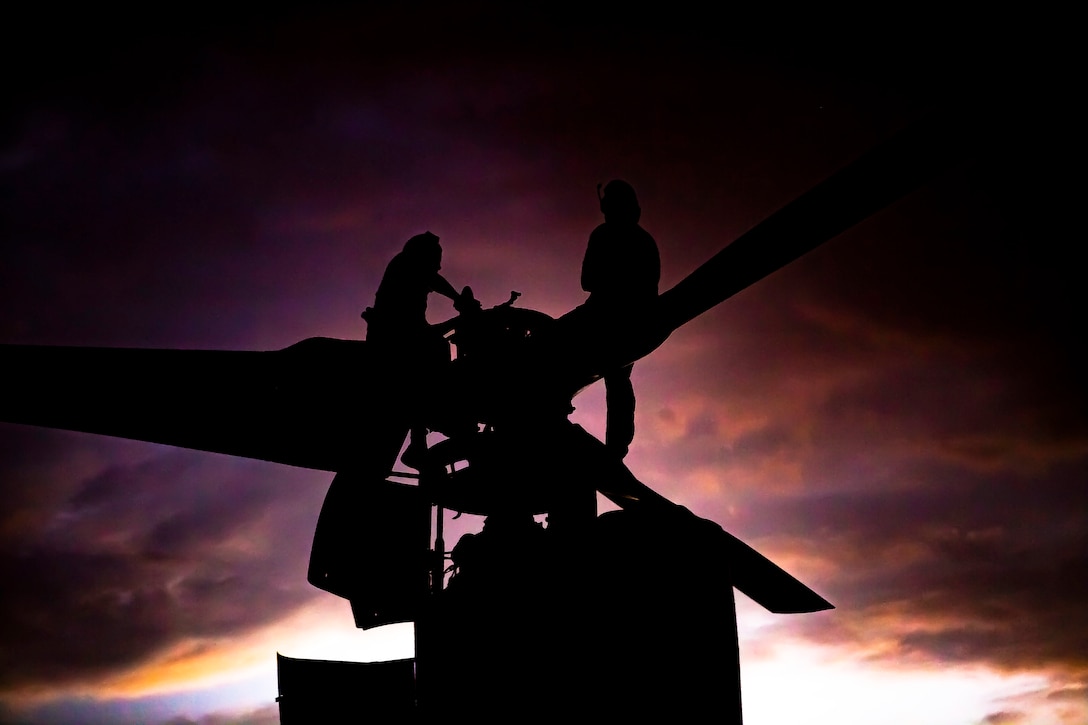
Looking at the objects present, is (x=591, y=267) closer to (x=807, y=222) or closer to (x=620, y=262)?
(x=620, y=262)

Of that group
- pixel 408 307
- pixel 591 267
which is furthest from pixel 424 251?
pixel 591 267

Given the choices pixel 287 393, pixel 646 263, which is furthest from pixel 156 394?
pixel 646 263

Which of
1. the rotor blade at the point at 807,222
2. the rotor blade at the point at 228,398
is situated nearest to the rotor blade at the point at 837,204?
the rotor blade at the point at 807,222

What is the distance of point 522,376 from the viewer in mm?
4770

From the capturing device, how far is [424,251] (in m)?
4.93

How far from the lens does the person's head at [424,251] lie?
4.88m

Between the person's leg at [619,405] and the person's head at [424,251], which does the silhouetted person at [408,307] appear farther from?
the person's leg at [619,405]

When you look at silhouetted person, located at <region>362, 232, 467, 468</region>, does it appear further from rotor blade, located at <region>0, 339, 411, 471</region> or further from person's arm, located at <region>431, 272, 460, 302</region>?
person's arm, located at <region>431, 272, 460, 302</region>

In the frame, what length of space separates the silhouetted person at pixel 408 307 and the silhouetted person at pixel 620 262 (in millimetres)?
1184

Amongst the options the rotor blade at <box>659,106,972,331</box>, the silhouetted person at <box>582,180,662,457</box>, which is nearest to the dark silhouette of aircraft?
the rotor blade at <box>659,106,972,331</box>

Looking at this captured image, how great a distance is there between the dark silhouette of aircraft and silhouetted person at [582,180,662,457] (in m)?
0.15

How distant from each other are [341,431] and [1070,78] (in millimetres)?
4121

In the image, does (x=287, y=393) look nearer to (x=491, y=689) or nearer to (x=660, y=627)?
(x=491, y=689)

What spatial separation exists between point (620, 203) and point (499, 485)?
2.04m
